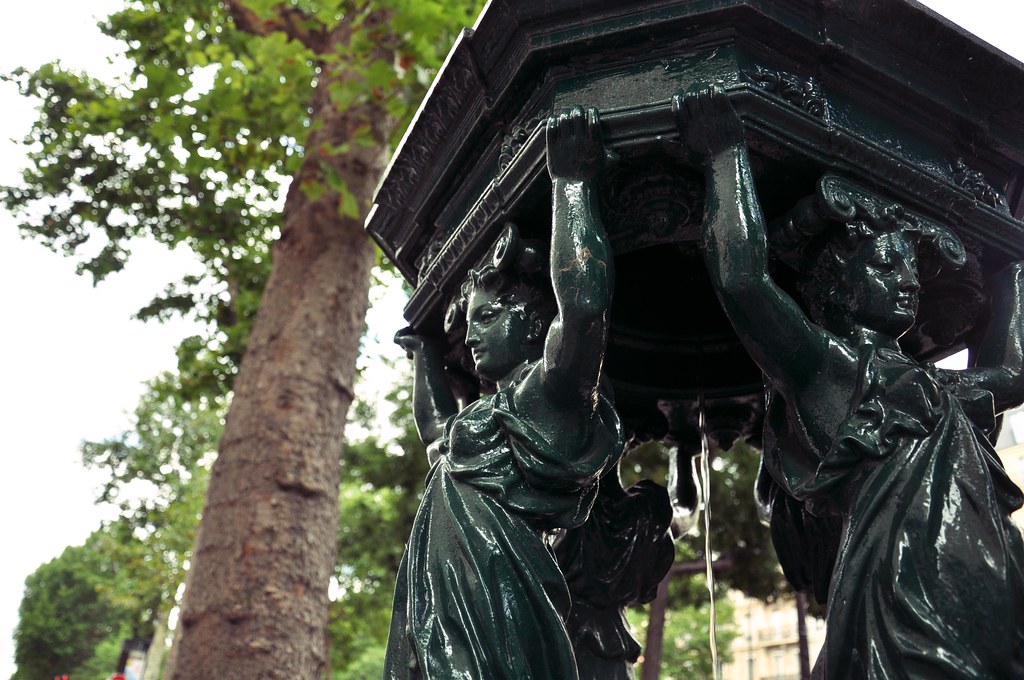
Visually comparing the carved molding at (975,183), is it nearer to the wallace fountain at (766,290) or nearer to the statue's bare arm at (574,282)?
the wallace fountain at (766,290)

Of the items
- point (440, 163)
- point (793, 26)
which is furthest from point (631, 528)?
point (793, 26)

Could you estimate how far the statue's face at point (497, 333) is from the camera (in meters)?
2.24

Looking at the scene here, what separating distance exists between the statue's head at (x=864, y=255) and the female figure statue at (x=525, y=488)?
0.56 meters

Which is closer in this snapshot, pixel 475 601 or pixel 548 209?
pixel 475 601

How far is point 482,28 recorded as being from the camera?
228cm

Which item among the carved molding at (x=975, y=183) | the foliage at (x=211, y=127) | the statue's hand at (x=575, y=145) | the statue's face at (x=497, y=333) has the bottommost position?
the statue's face at (x=497, y=333)

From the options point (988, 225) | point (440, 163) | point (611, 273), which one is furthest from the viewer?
point (440, 163)

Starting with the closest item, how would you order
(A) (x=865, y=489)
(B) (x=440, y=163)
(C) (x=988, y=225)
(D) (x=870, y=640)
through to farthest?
(D) (x=870, y=640)
(A) (x=865, y=489)
(C) (x=988, y=225)
(B) (x=440, y=163)

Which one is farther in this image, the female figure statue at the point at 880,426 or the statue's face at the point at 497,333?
the statue's face at the point at 497,333

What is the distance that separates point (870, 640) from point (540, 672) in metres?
0.68

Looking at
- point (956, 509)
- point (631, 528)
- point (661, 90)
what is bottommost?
point (956, 509)

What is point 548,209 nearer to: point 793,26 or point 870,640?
point 793,26

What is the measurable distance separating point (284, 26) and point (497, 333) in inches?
223

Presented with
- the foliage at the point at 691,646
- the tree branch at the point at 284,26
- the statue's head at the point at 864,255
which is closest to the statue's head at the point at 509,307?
the statue's head at the point at 864,255
